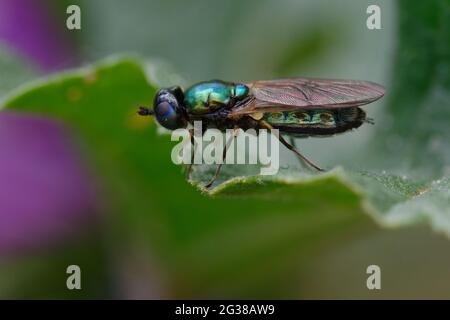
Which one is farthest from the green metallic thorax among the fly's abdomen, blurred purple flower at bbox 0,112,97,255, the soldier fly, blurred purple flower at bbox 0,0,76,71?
blurred purple flower at bbox 0,0,76,71

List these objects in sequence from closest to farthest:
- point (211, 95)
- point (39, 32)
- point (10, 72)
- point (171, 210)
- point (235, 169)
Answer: point (235, 169), point (10, 72), point (211, 95), point (171, 210), point (39, 32)

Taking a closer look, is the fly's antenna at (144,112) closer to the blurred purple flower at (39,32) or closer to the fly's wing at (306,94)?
the fly's wing at (306,94)

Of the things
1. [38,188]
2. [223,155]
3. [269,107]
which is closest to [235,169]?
[223,155]

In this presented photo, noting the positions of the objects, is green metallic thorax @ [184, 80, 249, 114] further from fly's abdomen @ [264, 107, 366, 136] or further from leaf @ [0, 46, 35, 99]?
leaf @ [0, 46, 35, 99]

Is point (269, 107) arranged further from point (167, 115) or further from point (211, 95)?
point (167, 115)

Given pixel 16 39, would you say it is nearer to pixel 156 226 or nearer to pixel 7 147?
pixel 7 147

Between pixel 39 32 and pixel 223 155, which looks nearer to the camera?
pixel 223 155
